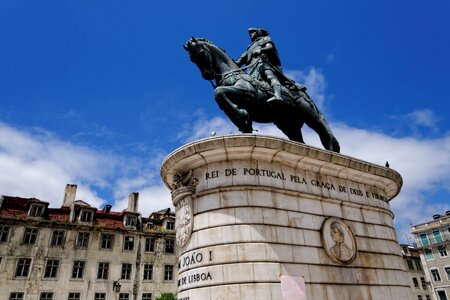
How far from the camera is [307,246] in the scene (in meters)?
8.27

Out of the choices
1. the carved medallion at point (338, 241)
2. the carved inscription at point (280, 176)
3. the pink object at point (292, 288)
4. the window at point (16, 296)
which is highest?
the window at point (16, 296)

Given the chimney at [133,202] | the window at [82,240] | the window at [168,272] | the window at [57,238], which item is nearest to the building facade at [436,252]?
the window at [168,272]

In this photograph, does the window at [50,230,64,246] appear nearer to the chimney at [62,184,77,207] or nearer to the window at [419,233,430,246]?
the chimney at [62,184,77,207]

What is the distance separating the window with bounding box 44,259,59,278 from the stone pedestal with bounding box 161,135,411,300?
34538 mm

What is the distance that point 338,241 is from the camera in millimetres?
8750

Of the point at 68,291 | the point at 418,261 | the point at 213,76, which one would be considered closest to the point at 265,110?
the point at 213,76

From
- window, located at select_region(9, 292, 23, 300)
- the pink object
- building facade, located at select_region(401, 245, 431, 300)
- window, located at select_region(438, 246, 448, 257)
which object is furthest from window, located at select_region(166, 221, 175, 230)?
window, located at select_region(438, 246, 448, 257)

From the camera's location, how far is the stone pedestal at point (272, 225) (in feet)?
24.7

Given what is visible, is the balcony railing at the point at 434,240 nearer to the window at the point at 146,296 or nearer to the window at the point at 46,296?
the window at the point at 146,296

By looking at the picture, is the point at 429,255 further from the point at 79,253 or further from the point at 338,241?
the point at 338,241

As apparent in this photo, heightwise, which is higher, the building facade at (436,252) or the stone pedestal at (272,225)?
the building facade at (436,252)

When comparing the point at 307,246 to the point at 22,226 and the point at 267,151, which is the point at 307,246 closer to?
the point at 267,151

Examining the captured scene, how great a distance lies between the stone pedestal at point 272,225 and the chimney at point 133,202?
3814 centimetres

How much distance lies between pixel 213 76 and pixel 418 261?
213ft
